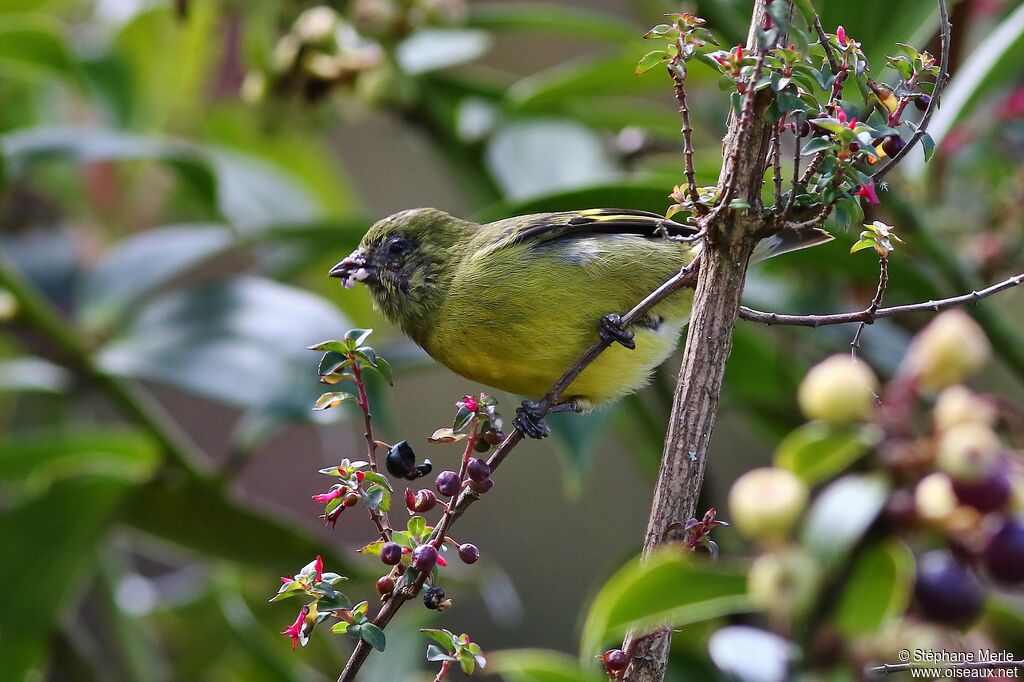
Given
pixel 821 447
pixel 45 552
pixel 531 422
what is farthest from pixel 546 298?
pixel 45 552

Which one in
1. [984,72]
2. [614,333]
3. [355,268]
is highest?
[984,72]

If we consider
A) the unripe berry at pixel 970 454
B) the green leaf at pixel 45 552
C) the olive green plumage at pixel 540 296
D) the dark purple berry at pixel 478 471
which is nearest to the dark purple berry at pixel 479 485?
the dark purple berry at pixel 478 471

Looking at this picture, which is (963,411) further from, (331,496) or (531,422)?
(331,496)

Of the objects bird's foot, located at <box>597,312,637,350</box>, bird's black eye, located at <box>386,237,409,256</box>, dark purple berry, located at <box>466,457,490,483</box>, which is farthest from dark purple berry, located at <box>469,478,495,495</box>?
bird's black eye, located at <box>386,237,409,256</box>

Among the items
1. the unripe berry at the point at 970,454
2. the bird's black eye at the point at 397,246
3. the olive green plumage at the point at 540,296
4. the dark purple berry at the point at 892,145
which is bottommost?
the unripe berry at the point at 970,454

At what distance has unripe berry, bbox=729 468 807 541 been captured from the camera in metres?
1.17

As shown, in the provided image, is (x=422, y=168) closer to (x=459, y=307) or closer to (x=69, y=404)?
(x=69, y=404)

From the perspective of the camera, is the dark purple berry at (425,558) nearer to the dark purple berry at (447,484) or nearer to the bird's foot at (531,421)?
the dark purple berry at (447,484)

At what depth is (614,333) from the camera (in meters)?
1.71

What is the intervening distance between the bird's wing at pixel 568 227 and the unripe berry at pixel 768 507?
710 millimetres

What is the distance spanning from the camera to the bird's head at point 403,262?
2.07m

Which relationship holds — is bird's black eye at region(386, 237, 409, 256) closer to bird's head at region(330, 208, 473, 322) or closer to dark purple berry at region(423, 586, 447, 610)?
bird's head at region(330, 208, 473, 322)

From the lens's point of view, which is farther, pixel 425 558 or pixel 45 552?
pixel 45 552

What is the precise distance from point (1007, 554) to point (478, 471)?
526 mm
